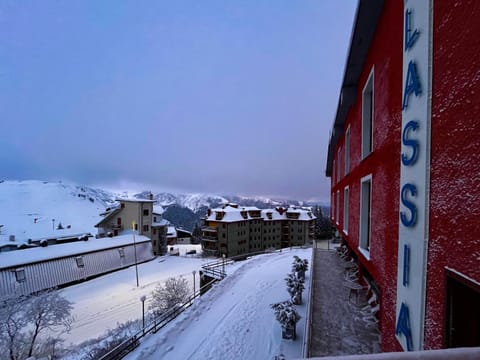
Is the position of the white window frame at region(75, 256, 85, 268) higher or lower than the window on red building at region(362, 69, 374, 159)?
lower

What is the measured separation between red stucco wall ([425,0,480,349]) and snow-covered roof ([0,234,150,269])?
77.1 ft

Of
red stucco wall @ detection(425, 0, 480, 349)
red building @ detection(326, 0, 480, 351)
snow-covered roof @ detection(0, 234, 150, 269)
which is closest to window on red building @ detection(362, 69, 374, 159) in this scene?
red building @ detection(326, 0, 480, 351)

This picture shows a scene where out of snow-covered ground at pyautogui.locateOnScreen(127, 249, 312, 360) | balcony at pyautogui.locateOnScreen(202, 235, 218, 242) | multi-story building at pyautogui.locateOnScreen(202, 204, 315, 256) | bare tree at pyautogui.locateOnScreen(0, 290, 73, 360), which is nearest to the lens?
snow-covered ground at pyautogui.locateOnScreen(127, 249, 312, 360)

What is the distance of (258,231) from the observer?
42.6 meters

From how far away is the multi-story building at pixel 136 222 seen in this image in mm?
32000

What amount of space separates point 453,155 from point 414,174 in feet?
2.87

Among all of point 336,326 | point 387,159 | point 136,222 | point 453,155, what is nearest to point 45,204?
point 136,222

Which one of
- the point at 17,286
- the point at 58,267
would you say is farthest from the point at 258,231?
the point at 17,286

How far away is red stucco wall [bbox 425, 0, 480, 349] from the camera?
2221mm

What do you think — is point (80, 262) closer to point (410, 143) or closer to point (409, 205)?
point (409, 205)

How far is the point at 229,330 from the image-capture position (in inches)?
409

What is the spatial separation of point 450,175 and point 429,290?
4.82ft

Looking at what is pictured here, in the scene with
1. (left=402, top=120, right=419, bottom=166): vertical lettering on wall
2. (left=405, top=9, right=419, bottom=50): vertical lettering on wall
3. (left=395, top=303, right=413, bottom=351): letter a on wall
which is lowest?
(left=395, top=303, right=413, bottom=351): letter a on wall

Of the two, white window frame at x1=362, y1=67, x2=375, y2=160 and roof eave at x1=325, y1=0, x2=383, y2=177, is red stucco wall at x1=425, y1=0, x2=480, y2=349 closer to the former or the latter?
roof eave at x1=325, y1=0, x2=383, y2=177
